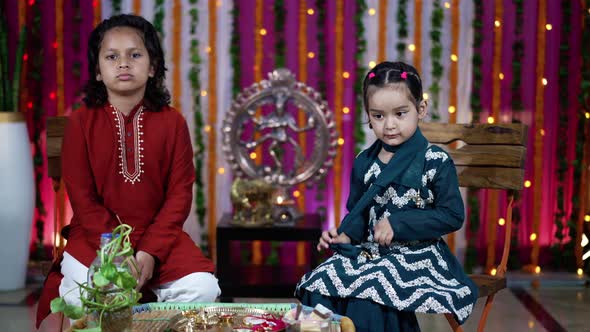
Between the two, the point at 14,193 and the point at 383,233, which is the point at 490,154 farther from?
the point at 14,193

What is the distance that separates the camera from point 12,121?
419cm

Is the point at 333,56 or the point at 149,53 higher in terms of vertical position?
the point at 333,56

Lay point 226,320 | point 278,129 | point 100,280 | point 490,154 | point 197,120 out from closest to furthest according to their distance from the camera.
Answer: point 100,280
point 226,320
point 490,154
point 278,129
point 197,120

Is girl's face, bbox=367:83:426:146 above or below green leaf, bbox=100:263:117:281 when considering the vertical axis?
above

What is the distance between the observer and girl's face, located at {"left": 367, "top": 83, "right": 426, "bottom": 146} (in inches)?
94.8

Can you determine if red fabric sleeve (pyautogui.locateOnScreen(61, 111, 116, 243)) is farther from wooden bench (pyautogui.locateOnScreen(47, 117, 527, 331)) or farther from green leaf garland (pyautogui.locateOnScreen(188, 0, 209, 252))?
green leaf garland (pyautogui.locateOnScreen(188, 0, 209, 252))

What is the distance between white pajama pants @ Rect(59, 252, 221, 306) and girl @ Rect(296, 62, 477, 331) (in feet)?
1.13

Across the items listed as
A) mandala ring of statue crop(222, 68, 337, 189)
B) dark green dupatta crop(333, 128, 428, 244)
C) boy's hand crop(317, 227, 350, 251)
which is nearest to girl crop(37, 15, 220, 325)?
boy's hand crop(317, 227, 350, 251)

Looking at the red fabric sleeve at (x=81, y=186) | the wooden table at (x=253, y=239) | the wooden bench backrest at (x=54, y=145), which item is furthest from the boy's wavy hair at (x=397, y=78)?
the wooden table at (x=253, y=239)

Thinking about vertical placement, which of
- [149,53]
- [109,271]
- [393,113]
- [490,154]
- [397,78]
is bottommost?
[109,271]

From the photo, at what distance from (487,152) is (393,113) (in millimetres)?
685

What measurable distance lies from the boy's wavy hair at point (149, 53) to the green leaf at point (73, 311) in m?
1.08

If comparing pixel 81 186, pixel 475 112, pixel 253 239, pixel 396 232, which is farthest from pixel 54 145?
pixel 475 112

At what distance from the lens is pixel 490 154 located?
2.96 metres
